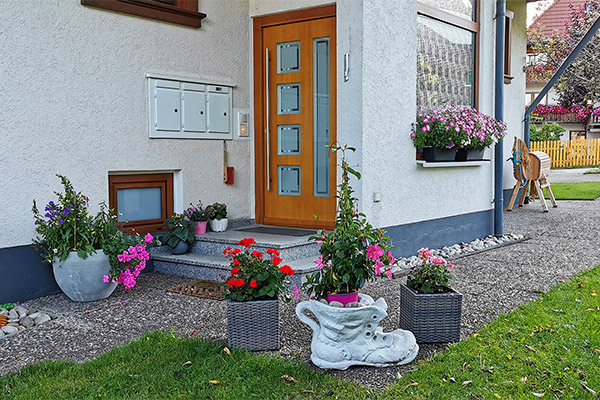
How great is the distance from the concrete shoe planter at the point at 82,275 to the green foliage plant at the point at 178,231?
100cm

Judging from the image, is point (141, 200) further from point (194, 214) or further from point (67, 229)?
point (67, 229)

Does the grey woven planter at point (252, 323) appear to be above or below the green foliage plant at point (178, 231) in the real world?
below

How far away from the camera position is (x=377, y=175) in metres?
5.83

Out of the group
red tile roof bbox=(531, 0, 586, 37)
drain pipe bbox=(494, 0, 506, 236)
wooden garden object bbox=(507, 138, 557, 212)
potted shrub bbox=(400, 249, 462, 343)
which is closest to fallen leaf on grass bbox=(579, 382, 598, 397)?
potted shrub bbox=(400, 249, 462, 343)

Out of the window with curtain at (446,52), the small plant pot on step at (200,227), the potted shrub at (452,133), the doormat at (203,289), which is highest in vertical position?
the window with curtain at (446,52)

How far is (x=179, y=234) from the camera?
5.62 metres

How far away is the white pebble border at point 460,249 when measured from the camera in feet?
19.3

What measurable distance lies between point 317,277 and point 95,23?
124 inches

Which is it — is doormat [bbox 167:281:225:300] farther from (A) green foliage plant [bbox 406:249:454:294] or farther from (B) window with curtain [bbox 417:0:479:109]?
(B) window with curtain [bbox 417:0:479:109]

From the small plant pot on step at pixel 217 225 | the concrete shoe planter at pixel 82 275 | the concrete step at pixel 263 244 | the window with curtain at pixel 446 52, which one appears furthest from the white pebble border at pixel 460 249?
the concrete shoe planter at pixel 82 275

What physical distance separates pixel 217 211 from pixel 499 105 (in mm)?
3904

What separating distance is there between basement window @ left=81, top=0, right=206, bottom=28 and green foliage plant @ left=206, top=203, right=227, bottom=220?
178cm

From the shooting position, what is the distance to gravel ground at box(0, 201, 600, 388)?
362cm

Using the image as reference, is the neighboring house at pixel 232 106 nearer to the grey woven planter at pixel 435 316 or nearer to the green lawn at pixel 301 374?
the green lawn at pixel 301 374
